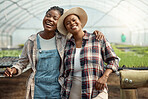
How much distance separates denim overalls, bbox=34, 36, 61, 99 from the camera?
5.20 ft

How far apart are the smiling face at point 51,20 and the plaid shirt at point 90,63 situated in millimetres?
271

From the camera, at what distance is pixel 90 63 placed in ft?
4.96

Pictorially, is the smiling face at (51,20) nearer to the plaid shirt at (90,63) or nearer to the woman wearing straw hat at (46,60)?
the woman wearing straw hat at (46,60)

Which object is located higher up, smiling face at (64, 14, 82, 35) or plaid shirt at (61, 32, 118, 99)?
smiling face at (64, 14, 82, 35)

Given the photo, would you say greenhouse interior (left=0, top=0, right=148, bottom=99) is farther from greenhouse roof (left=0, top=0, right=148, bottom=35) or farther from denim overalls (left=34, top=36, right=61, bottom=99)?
denim overalls (left=34, top=36, right=61, bottom=99)

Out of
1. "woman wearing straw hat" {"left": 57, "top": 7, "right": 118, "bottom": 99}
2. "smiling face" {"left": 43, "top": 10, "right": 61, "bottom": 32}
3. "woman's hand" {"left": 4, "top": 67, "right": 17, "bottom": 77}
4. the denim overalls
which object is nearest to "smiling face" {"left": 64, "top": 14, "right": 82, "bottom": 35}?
"woman wearing straw hat" {"left": 57, "top": 7, "right": 118, "bottom": 99}

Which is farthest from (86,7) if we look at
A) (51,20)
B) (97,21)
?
(51,20)

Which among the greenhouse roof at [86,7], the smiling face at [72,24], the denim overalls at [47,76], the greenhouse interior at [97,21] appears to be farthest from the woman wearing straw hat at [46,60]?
the greenhouse interior at [97,21]

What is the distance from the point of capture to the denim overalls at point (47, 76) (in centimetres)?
159

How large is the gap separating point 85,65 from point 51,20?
1.69 ft

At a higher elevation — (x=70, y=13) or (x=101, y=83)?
(x=70, y=13)

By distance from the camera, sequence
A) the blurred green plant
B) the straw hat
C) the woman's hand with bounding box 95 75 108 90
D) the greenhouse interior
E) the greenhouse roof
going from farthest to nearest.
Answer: the greenhouse interior < the greenhouse roof < the blurred green plant < the straw hat < the woman's hand with bounding box 95 75 108 90

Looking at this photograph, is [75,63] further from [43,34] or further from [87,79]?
[43,34]

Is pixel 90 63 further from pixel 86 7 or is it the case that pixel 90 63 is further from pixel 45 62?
pixel 86 7
